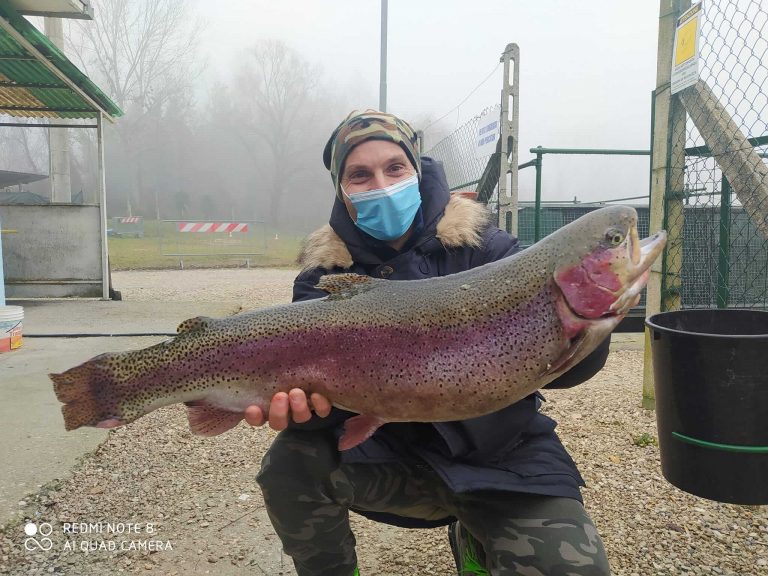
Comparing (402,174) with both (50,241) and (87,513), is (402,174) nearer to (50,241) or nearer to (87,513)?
(87,513)

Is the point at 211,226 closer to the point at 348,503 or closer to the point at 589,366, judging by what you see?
the point at 348,503

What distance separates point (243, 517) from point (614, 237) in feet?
7.60

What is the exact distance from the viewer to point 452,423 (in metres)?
2.18

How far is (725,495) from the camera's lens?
2.42 meters

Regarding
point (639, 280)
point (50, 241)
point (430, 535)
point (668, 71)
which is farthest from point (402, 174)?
point (50, 241)

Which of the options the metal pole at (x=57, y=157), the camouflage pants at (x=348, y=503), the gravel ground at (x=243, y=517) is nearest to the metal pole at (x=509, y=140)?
the gravel ground at (x=243, y=517)

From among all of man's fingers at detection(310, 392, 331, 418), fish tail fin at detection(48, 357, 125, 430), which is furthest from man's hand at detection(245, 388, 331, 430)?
fish tail fin at detection(48, 357, 125, 430)

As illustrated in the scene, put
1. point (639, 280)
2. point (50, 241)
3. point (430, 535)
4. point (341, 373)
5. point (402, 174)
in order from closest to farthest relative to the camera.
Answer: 1. point (639, 280)
2. point (341, 373)
3. point (402, 174)
4. point (430, 535)
5. point (50, 241)

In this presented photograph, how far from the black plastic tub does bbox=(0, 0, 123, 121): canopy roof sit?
7708 millimetres

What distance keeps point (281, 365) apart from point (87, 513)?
5.58 feet

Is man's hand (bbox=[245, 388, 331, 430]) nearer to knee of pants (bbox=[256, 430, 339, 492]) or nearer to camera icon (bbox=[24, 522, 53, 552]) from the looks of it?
knee of pants (bbox=[256, 430, 339, 492])

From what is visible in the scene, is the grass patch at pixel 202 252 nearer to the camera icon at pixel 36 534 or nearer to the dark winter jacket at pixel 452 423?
the camera icon at pixel 36 534

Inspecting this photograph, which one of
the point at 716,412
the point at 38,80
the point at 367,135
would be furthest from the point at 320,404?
the point at 38,80

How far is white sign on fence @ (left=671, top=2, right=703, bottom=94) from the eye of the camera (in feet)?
11.7
